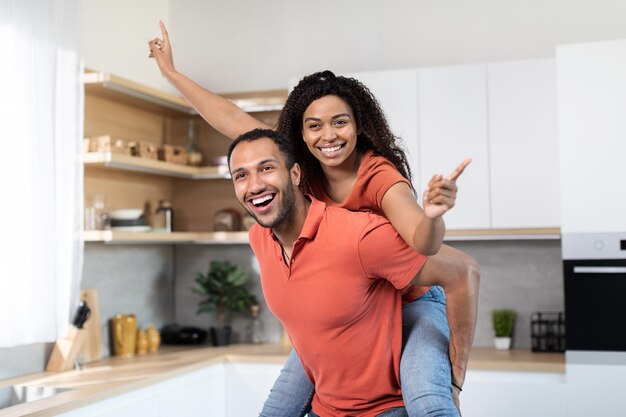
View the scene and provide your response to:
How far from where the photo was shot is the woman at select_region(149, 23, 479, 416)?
211 centimetres

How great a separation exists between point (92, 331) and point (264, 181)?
246cm

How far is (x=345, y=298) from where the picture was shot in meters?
2.09

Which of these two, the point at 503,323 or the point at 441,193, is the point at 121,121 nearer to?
the point at 503,323

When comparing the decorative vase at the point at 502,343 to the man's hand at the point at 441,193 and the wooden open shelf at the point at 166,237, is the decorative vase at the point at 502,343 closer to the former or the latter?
the wooden open shelf at the point at 166,237

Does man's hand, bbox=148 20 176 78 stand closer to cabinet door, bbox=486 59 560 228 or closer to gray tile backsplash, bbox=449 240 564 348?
cabinet door, bbox=486 59 560 228

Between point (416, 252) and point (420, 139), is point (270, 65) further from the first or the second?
point (416, 252)

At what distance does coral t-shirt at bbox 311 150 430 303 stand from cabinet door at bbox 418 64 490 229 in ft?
6.49

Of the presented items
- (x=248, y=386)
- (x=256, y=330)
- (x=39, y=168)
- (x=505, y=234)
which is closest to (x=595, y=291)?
(x=505, y=234)

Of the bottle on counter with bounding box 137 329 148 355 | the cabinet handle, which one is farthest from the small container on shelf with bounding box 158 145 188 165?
the cabinet handle

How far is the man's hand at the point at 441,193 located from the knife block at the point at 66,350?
253 centimetres

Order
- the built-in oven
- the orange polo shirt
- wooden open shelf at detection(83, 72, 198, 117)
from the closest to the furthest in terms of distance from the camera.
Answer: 1. the orange polo shirt
2. the built-in oven
3. wooden open shelf at detection(83, 72, 198, 117)

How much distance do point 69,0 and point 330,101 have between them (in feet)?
6.37

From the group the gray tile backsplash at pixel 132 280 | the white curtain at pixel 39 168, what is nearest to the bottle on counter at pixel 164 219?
the gray tile backsplash at pixel 132 280

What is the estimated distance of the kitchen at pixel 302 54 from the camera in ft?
14.7
